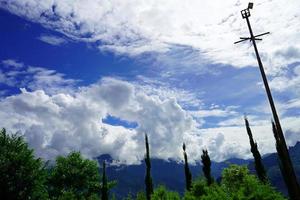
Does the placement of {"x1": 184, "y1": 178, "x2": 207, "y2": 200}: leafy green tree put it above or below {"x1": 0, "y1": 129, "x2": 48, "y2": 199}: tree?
below

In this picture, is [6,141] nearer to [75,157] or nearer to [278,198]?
[75,157]

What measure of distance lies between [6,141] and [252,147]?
42.3 m

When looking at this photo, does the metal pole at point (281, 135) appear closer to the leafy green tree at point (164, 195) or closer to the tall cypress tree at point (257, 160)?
the leafy green tree at point (164, 195)

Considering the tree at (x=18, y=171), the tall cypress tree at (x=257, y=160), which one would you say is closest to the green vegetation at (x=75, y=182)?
the tree at (x=18, y=171)

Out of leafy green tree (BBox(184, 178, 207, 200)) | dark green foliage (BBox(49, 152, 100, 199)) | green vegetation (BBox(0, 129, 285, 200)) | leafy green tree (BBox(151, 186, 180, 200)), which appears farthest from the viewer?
dark green foliage (BBox(49, 152, 100, 199))

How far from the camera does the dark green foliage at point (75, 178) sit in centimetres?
5891

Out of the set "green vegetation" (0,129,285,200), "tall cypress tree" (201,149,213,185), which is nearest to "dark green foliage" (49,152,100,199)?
"green vegetation" (0,129,285,200)

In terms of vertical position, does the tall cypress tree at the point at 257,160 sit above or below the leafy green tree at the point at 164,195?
above

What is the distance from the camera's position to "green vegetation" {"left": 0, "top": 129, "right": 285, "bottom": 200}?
29.6 metres

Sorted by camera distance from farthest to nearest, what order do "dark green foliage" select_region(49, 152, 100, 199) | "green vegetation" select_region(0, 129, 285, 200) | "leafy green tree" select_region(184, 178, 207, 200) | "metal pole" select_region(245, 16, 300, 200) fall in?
"dark green foliage" select_region(49, 152, 100, 199)
"leafy green tree" select_region(184, 178, 207, 200)
"green vegetation" select_region(0, 129, 285, 200)
"metal pole" select_region(245, 16, 300, 200)

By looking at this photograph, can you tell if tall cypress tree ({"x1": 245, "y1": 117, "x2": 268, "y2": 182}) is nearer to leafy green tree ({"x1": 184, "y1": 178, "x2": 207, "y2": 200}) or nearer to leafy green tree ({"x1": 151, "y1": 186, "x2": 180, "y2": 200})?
leafy green tree ({"x1": 184, "y1": 178, "x2": 207, "y2": 200})

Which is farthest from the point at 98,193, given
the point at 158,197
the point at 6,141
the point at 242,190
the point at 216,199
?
the point at 242,190

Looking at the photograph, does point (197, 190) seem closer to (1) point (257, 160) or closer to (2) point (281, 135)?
(1) point (257, 160)

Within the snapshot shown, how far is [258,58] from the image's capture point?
20.1m
